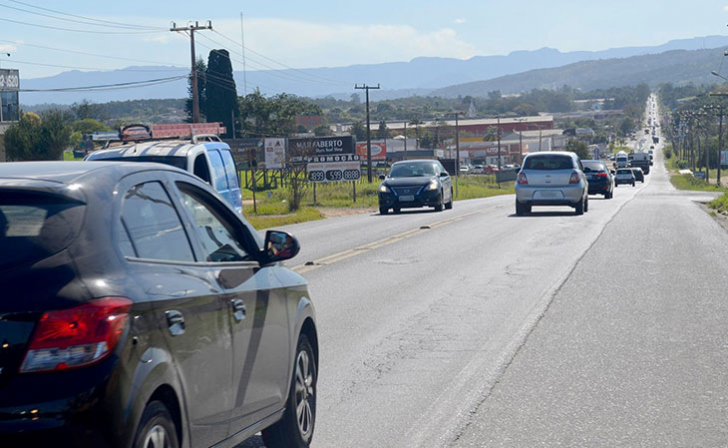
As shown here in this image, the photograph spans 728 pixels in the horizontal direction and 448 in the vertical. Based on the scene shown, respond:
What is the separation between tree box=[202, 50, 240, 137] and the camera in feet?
341

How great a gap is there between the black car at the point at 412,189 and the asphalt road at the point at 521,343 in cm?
1158

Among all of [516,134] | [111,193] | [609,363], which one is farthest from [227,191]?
[516,134]

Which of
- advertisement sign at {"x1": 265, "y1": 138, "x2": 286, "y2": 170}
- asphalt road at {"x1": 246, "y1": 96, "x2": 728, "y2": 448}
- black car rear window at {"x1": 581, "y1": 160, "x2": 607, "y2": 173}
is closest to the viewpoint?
asphalt road at {"x1": 246, "y1": 96, "x2": 728, "y2": 448}

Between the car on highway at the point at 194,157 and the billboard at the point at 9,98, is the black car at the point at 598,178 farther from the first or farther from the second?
the billboard at the point at 9,98

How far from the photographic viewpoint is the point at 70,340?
3510 mm

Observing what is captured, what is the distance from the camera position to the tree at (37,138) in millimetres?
63094

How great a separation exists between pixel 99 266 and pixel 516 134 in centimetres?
19665

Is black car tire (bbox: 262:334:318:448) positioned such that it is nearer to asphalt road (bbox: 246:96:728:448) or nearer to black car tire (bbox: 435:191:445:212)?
asphalt road (bbox: 246:96:728:448)

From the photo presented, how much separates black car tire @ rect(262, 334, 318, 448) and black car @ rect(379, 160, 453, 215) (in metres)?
25.0

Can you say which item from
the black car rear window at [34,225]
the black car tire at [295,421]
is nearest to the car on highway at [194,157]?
the black car tire at [295,421]

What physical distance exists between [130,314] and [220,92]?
338ft

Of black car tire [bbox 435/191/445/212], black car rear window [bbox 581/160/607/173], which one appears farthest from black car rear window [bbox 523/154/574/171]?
black car rear window [bbox 581/160/607/173]

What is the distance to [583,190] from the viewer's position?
27.2 m


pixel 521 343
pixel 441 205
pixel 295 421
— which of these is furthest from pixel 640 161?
pixel 295 421
